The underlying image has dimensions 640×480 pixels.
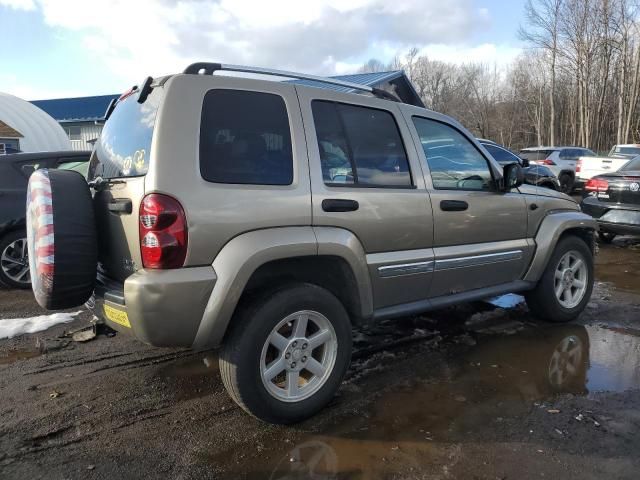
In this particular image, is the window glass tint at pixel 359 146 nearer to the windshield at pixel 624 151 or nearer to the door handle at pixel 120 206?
the door handle at pixel 120 206

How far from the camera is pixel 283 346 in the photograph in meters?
2.97

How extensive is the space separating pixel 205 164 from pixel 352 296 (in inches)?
49.7

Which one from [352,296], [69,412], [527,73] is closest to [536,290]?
[352,296]

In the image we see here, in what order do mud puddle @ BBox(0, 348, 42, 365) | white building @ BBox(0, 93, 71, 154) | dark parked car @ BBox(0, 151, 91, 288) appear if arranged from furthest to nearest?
1. white building @ BBox(0, 93, 71, 154)
2. dark parked car @ BBox(0, 151, 91, 288)
3. mud puddle @ BBox(0, 348, 42, 365)

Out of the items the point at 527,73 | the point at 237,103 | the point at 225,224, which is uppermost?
the point at 527,73

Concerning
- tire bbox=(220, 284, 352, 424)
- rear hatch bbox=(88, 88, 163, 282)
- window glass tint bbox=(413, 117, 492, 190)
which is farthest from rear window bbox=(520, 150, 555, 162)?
rear hatch bbox=(88, 88, 163, 282)

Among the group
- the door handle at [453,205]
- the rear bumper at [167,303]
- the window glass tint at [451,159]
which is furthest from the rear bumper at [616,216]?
the rear bumper at [167,303]

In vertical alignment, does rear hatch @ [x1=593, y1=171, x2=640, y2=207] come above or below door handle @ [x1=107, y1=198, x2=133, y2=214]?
below

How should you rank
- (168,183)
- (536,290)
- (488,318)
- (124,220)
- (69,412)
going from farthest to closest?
(488,318) → (536,290) → (69,412) → (124,220) → (168,183)

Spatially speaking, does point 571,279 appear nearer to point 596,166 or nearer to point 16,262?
point 16,262

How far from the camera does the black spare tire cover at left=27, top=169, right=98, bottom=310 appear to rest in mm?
2754

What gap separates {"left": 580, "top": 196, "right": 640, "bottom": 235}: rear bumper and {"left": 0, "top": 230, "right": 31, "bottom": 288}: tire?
8.20 m

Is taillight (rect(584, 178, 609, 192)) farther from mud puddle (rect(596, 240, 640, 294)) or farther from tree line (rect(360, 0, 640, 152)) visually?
tree line (rect(360, 0, 640, 152))

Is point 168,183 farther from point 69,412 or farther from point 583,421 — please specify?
point 583,421
